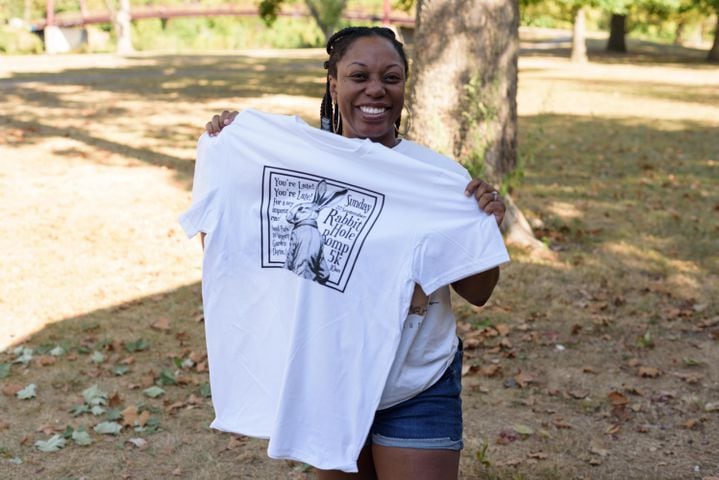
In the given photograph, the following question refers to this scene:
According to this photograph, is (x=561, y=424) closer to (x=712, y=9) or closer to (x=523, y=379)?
(x=523, y=379)

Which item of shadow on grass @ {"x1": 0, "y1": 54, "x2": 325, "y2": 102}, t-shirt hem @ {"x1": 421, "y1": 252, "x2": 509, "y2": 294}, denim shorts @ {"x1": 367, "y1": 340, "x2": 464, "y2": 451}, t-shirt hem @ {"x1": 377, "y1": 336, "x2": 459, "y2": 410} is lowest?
shadow on grass @ {"x1": 0, "y1": 54, "x2": 325, "y2": 102}

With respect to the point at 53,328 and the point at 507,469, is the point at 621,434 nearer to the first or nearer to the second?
the point at 507,469

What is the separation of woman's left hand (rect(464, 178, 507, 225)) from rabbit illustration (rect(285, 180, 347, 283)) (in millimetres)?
381

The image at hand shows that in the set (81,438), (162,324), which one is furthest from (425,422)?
(162,324)

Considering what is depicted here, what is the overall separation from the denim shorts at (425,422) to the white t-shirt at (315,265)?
9cm

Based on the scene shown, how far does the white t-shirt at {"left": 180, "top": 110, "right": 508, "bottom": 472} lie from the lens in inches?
104

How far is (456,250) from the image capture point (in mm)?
2621

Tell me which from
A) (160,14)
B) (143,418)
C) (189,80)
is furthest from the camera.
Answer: (160,14)

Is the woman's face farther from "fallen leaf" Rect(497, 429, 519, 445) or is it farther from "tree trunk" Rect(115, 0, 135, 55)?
"tree trunk" Rect(115, 0, 135, 55)

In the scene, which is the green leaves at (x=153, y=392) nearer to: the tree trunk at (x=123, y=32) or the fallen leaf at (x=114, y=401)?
the fallen leaf at (x=114, y=401)

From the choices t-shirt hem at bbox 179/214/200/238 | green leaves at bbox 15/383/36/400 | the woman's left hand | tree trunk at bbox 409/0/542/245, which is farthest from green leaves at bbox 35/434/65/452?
tree trunk at bbox 409/0/542/245

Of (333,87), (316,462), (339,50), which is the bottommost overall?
(316,462)

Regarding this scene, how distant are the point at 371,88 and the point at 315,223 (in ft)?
1.42

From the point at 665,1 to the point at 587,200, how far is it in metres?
22.7
